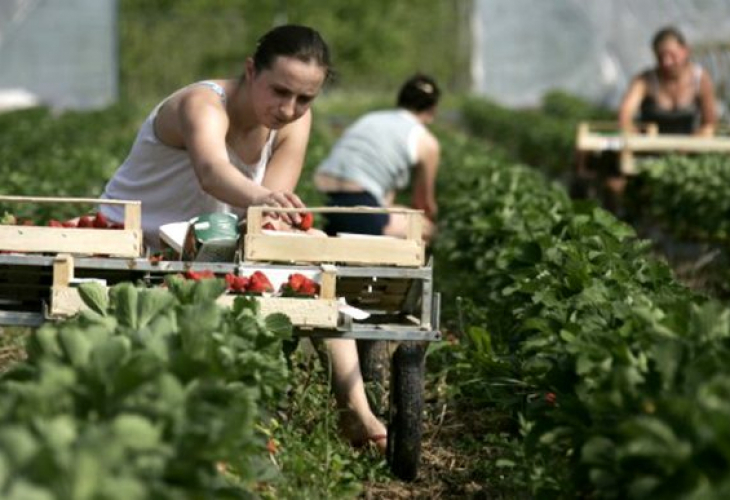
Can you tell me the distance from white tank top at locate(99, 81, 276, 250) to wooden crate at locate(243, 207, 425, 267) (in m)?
0.86

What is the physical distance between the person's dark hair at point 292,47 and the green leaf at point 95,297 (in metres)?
1.20

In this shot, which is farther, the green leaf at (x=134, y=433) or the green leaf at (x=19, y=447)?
the green leaf at (x=134, y=433)

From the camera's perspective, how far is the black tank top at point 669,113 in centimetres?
1372

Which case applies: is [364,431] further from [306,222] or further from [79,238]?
[79,238]

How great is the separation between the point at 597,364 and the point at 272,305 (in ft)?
3.65

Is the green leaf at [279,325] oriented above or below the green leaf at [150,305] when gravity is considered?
below

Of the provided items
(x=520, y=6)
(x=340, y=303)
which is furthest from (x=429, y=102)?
(x=520, y=6)

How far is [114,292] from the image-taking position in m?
4.68

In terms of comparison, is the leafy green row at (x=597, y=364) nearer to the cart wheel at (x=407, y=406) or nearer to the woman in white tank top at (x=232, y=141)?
the cart wheel at (x=407, y=406)

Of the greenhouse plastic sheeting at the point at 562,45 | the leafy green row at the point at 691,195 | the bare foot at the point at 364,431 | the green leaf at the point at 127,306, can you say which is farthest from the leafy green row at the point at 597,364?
the greenhouse plastic sheeting at the point at 562,45

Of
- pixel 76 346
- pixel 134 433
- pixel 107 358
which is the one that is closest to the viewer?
pixel 134 433

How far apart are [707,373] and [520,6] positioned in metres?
36.2

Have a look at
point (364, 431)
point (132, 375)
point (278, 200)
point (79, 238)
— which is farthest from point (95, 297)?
point (364, 431)

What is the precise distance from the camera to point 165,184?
242 inches
